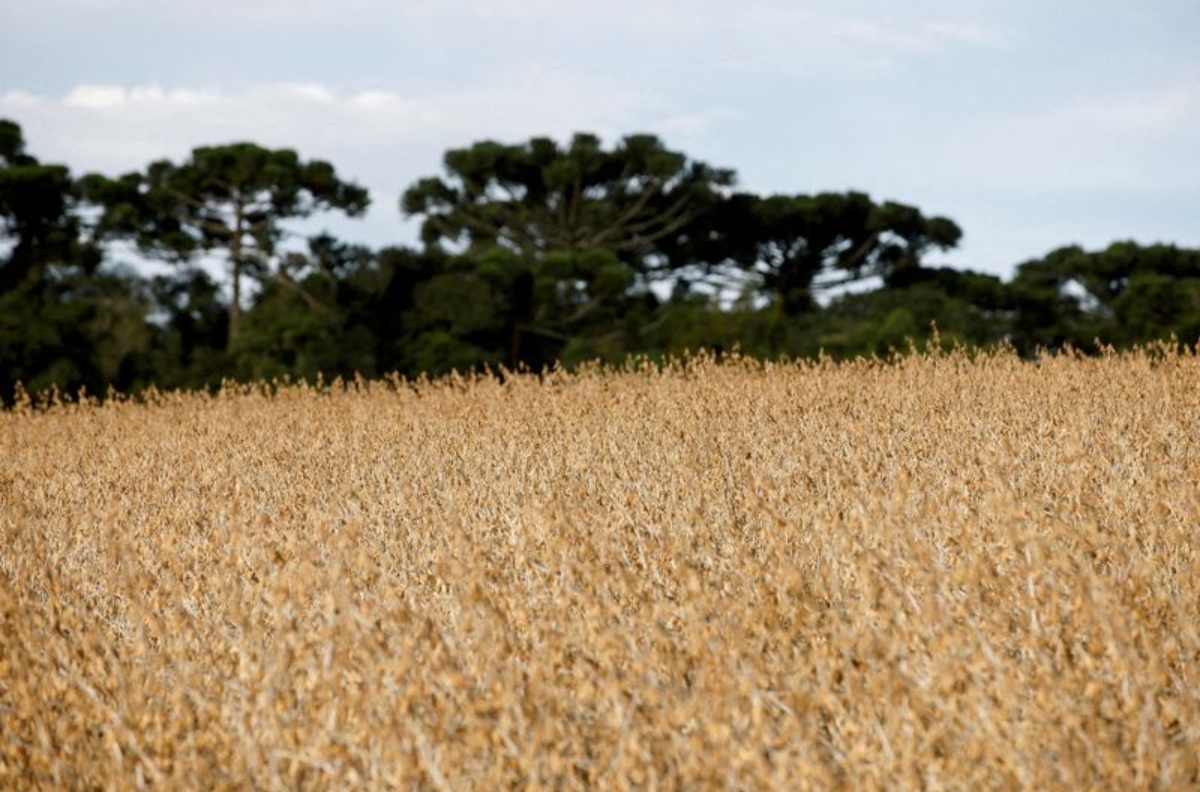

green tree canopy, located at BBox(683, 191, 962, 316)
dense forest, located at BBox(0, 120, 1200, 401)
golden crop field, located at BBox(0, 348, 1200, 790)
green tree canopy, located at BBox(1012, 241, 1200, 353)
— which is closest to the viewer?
golden crop field, located at BBox(0, 348, 1200, 790)

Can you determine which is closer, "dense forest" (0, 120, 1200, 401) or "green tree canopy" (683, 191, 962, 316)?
"dense forest" (0, 120, 1200, 401)

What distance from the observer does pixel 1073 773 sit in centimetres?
223

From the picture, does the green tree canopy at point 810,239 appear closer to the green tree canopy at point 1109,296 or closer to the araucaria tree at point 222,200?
the green tree canopy at point 1109,296

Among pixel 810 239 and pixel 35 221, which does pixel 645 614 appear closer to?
pixel 35 221

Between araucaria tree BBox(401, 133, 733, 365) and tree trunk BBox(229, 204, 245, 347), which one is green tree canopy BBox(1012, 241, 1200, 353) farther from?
tree trunk BBox(229, 204, 245, 347)

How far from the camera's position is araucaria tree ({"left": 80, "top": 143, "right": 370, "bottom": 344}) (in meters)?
22.5

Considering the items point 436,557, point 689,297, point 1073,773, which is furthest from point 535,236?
point 1073,773

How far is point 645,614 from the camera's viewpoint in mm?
3293

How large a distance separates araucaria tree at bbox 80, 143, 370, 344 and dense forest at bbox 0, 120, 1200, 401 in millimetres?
41

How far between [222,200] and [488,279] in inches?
220

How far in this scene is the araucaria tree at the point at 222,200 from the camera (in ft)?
73.8

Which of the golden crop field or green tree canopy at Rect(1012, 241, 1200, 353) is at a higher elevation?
green tree canopy at Rect(1012, 241, 1200, 353)


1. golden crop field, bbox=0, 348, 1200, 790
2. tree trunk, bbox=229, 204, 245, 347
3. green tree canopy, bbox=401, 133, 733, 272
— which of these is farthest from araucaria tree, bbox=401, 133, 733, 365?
golden crop field, bbox=0, 348, 1200, 790

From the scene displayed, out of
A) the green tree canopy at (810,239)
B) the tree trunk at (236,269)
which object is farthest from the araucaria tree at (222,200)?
the green tree canopy at (810,239)
